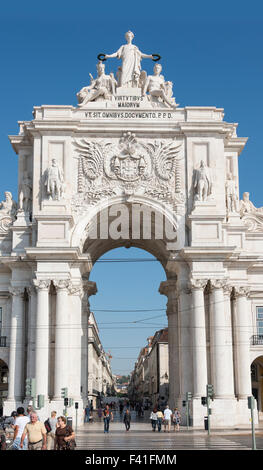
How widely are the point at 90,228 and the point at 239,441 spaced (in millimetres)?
20177

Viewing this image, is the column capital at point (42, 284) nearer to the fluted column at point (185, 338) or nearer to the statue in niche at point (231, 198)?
the fluted column at point (185, 338)

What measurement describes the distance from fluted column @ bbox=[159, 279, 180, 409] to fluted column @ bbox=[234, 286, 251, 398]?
595 centimetres

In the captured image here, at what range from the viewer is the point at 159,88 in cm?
4859

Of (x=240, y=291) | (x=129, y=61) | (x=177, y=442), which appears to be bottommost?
(x=177, y=442)

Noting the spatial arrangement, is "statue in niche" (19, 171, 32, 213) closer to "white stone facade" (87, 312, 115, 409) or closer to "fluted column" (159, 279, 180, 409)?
"fluted column" (159, 279, 180, 409)

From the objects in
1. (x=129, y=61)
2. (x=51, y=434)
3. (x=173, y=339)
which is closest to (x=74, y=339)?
(x=173, y=339)

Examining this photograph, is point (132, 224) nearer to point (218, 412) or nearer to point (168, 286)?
point (168, 286)

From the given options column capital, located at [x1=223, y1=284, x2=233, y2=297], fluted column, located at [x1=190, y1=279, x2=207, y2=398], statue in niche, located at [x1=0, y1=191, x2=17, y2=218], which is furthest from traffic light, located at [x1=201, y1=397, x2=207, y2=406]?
statue in niche, located at [x1=0, y1=191, x2=17, y2=218]

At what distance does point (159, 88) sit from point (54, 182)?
404 inches

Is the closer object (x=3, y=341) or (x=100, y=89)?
(x=3, y=341)

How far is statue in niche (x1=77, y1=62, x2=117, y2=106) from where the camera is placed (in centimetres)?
4838

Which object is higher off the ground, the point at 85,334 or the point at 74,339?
the point at 85,334

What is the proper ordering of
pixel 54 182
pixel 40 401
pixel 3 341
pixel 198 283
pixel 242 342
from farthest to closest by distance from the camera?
pixel 3 341 → pixel 54 182 → pixel 242 342 → pixel 198 283 → pixel 40 401

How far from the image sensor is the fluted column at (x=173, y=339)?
1971 inches
